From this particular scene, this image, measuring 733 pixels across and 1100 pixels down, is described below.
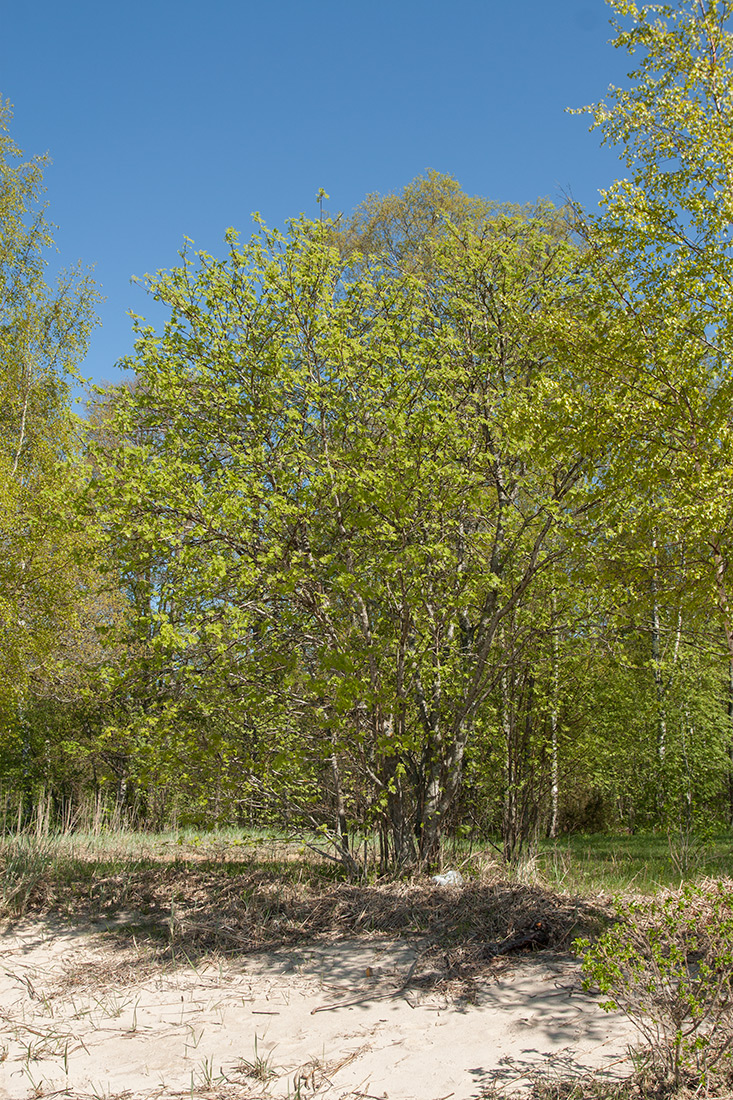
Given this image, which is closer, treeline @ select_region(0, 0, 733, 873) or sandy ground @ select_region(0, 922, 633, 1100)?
sandy ground @ select_region(0, 922, 633, 1100)

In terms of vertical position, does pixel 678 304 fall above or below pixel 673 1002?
above

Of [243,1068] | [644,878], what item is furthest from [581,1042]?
[644,878]

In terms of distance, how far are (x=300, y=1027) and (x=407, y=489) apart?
11.7 ft

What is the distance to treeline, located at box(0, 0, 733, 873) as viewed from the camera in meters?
5.42

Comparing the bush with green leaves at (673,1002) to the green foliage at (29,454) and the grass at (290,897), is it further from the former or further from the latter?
the green foliage at (29,454)

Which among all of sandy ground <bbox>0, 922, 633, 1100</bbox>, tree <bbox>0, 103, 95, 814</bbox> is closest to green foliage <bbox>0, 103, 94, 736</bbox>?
tree <bbox>0, 103, 95, 814</bbox>

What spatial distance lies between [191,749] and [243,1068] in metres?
2.59

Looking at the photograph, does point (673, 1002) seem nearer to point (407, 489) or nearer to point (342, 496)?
point (407, 489)

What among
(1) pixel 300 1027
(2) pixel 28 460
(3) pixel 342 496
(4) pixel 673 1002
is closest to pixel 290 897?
(1) pixel 300 1027

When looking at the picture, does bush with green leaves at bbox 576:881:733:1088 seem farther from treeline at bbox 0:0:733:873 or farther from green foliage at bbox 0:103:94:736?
green foliage at bbox 0:103:94:736

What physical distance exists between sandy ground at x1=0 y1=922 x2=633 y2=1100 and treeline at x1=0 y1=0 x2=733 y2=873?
1368 millimetres

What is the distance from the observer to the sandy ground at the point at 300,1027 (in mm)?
3590

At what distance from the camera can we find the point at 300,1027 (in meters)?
4.25

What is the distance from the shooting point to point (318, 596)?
20.2 feet
